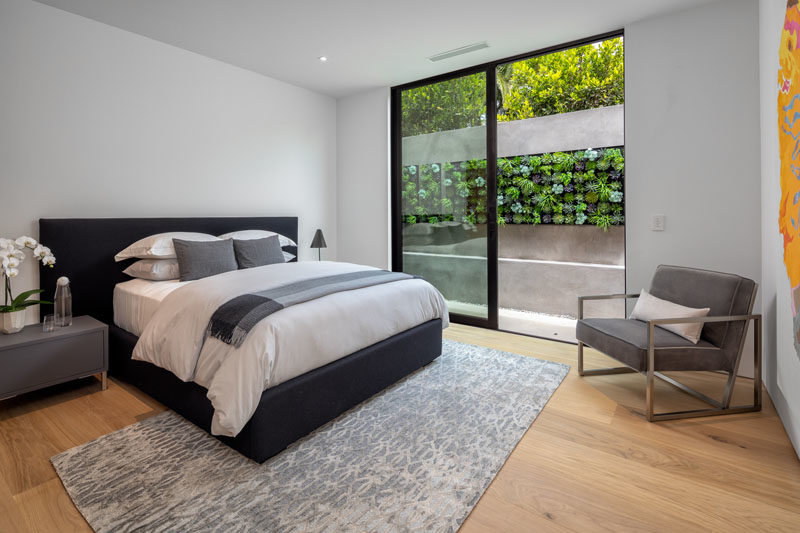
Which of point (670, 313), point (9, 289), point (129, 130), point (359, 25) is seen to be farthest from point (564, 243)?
point (9, 289)

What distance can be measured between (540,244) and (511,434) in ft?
13.1

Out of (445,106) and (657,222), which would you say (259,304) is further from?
(445,106)

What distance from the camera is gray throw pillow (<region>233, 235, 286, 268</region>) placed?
3523mm

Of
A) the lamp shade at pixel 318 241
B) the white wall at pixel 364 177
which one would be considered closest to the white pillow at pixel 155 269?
the lamp shade at pixel 318 241

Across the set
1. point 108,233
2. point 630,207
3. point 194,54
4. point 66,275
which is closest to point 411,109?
point 194,54

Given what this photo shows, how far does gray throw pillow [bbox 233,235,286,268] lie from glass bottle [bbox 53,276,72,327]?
1169 mm

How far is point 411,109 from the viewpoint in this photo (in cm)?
478

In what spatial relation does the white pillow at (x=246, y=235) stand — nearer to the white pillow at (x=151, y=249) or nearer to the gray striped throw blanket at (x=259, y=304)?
the white pillow at (x=151, y=249)

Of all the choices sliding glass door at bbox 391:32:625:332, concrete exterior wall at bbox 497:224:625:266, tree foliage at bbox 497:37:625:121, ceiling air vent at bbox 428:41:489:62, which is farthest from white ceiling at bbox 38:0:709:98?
concrete exterior wall at bbox 497:224:625:266

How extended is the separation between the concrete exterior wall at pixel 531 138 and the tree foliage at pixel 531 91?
0.13 m

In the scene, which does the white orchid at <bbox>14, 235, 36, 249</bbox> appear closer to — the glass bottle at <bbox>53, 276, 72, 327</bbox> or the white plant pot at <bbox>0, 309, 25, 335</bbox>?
the glass bottle at <bbox>53, 276, 72, 327</bbox>

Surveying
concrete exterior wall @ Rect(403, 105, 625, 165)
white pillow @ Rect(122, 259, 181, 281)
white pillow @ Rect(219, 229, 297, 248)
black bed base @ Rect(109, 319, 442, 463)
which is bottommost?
black bed base @ Rect(109, 319, 442, 463)

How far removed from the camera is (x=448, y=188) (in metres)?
4.49

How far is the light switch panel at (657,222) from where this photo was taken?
3238mm
